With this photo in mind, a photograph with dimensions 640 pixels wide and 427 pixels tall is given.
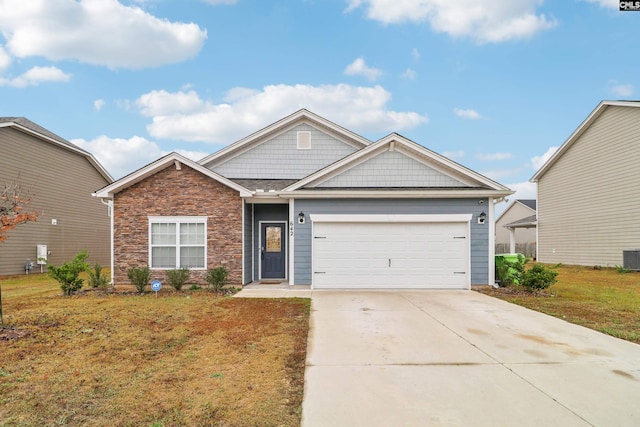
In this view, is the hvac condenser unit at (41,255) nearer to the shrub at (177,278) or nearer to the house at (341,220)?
the house at (341,220)

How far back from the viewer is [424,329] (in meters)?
7.07

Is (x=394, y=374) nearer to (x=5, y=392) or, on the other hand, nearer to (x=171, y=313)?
(x=5, y=392)

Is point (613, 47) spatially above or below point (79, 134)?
above

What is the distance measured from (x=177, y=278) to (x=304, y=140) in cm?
769

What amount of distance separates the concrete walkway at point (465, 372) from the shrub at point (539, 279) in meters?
3.44

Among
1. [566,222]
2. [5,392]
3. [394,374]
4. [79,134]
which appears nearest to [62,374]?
[5,392]

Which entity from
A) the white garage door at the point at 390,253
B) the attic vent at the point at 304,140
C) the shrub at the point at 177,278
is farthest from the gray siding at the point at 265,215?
the attic vent at the point at 304,140

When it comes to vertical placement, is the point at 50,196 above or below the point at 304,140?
below

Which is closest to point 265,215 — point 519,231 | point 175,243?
point 175,243

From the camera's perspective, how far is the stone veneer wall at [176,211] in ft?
40.8

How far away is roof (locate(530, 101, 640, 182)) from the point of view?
61.7 ft

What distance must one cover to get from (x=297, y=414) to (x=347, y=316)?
4.55 metres

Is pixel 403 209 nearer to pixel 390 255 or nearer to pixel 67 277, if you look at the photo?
pixel 390 255

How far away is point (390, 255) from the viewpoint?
12.2 meters
